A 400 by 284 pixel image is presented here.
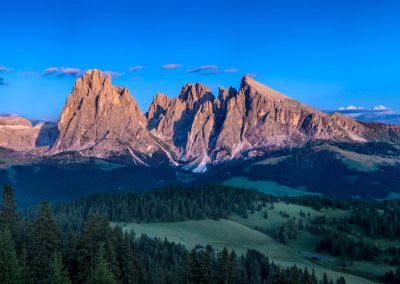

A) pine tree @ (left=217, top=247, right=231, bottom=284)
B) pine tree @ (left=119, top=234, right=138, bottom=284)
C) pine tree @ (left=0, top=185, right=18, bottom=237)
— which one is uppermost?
pine tree @ (left=0, top=185, right=18, bottom=237)

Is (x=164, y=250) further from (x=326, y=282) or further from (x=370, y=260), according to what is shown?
(x=370, y=260)

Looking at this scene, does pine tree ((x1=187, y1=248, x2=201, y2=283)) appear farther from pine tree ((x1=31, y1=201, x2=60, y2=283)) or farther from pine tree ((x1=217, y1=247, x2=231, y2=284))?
pine tree ((x1=31, y1=201, x2=60, y2=283))

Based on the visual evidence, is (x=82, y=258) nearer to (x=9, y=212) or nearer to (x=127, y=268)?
(x=127, y=268)

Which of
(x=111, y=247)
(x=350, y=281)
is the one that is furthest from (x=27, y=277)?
(x=350, y=281)

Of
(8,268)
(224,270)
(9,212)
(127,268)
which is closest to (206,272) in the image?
(224,270)

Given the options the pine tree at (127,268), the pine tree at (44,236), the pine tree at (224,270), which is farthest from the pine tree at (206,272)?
the pine tree at (44,236)

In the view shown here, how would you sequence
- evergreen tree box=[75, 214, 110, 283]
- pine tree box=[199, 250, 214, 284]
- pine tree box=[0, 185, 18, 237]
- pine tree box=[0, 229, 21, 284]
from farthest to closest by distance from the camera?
pine tree box=[0, 185, 18, 237] → evergreen tree box=[75, 214, 110, 283] → pine tree box=[199, 250, 214, 284] → pine tree box=[0, 229, 21, 284]

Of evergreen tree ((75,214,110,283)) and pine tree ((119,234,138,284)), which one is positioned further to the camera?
pine tree ((119,234,138,284))

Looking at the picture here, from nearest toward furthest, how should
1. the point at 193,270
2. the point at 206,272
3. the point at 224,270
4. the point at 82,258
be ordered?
the point at 224,270, the point at 206,272, the point at 193,270, the point at 82,258

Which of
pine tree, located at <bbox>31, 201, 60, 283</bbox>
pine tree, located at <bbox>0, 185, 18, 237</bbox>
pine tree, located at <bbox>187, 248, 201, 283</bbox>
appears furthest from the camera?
pine tree, located at <bbox>0, 185, 18, 237</bbox>

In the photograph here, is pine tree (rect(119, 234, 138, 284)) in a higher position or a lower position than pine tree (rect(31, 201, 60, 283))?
lower

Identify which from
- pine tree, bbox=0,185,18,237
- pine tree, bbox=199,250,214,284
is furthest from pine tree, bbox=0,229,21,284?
pine tree, bbox=199,250,214,284

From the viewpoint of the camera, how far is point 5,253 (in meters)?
79.0

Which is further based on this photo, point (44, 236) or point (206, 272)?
point (44, 236)
